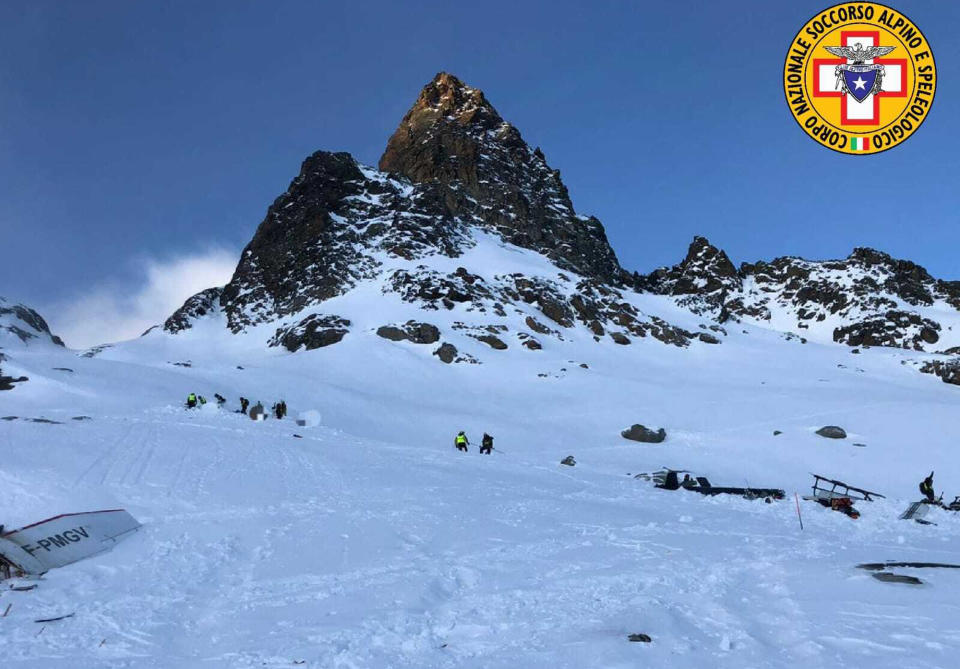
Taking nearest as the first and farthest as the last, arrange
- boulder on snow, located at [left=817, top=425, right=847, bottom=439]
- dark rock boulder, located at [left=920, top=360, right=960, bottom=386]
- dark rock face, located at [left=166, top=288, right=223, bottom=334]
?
1. boulder on snow, located at [left=817, top=425, right=847, bottom=439]
2. dark rock boulder, located at [left=920, top=360, right=960, bottom=386]
3. dark rock face, located at [left=166, top=288, right=223, bottom=334]

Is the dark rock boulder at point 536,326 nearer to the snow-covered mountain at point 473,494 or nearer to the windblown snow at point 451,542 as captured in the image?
the snow-covered mountain at point 473,494

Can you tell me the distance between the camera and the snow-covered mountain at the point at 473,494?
6.32 meters

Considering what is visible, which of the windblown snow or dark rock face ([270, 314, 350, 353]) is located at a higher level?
dark rock face ([270, 314, 350, 353])

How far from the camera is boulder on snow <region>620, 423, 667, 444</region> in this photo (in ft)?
107

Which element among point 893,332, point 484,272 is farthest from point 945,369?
point 484,272

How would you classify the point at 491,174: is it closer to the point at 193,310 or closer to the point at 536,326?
the point at 536,326

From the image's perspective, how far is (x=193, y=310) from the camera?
92.0 metres

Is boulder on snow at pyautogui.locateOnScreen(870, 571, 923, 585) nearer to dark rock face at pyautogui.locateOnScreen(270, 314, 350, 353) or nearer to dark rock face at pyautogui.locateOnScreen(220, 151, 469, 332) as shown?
dark rock face at pyautogui.locateOnScreen(270, 314, 350, 353)

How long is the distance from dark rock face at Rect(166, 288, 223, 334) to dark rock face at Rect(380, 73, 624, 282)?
51.1 m

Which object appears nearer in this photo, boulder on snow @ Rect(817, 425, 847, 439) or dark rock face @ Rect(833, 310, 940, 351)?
boulder on snow @ Rect(817, 425, 847, 439)

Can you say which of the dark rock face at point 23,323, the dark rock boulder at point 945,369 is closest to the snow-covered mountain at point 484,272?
the dark rock face at point 23,323

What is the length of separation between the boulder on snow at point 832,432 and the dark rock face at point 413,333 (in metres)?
40.0

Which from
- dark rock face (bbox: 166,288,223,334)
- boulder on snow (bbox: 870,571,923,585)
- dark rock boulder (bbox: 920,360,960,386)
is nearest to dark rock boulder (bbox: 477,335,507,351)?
dark rock boulder (bbox: 920,360,960,386)

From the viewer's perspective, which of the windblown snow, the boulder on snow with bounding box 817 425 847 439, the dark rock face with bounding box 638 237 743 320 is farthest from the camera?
the dark rock face with bounding box 638 237 743 320
